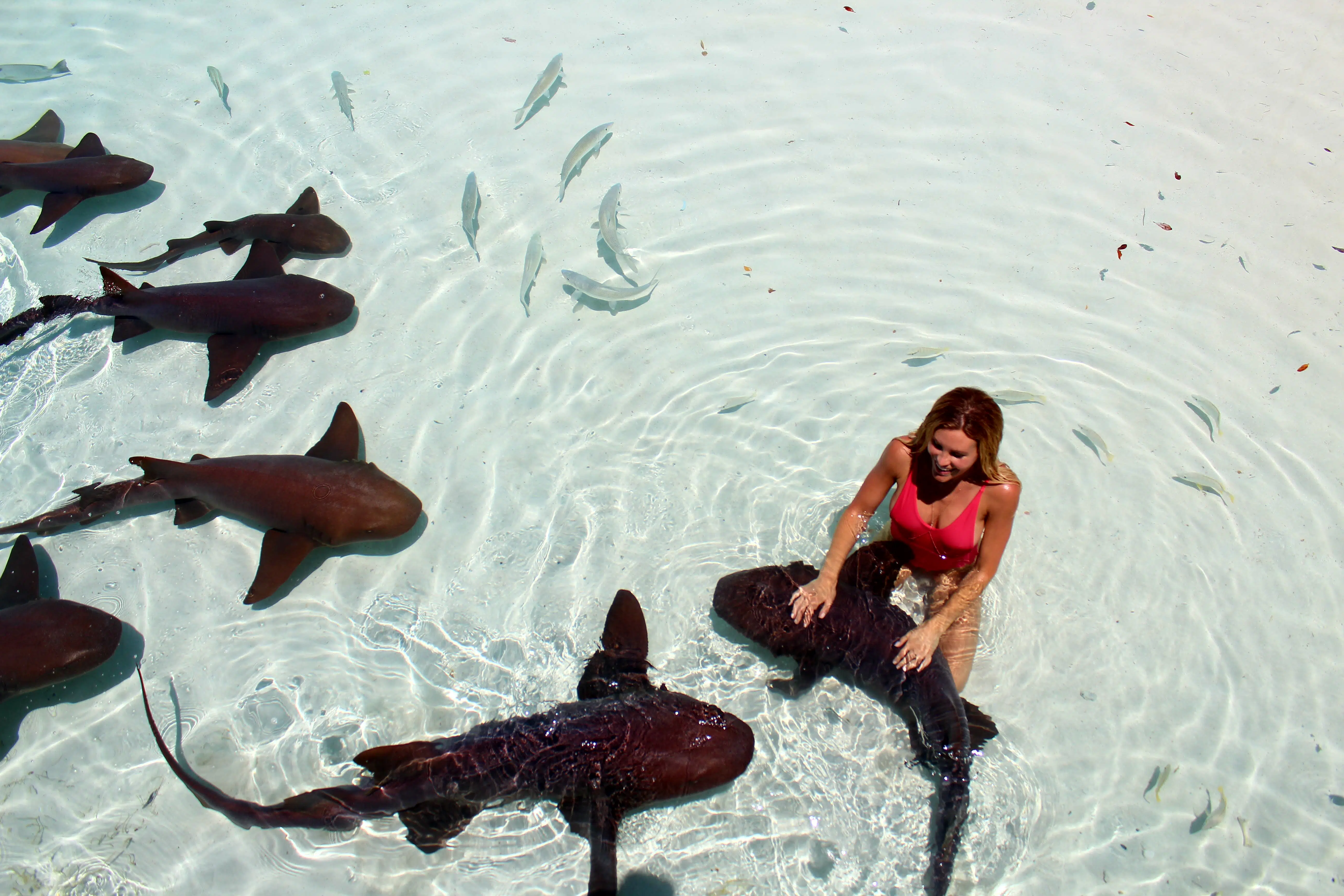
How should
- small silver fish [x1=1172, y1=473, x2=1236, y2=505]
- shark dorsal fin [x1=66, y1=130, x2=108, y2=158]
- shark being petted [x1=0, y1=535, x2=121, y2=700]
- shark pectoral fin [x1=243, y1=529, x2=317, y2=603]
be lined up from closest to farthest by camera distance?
shark being petted [x1=0, y1=535, x2=121, y2=700]
shark pectoral fin [x1=243, y1=529, x2=317, y2=603]
small silver fish [x1=1172, y1=473, x2=1236, y2=505]
shark dorsal fin [x1=66, y1=130, x2=108, y2=158]

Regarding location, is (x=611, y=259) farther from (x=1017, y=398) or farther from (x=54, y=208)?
(x=54, y=208)

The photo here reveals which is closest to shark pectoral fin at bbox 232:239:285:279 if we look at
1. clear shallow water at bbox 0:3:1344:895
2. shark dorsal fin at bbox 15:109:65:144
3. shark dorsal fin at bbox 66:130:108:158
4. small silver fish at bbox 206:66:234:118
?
clear shallow water at bbox 0:3:1344:895

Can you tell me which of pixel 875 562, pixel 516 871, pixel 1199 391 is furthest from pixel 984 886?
pixel 1199 391

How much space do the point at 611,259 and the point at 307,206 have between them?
2.78 meters

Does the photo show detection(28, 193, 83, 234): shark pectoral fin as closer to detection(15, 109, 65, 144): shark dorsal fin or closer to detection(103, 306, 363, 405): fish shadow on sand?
detection(15, 109, 65, 144): shark dorsal fin

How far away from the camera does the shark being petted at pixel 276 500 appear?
480 centimetres

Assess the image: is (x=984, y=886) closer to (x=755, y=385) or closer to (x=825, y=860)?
(x=825, y=860)

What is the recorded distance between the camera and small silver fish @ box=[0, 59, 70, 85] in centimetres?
757

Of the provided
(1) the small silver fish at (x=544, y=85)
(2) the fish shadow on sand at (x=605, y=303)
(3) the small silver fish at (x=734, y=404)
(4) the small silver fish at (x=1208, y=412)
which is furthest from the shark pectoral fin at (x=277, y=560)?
(4) the small silver fish at (x=1208, y=412)

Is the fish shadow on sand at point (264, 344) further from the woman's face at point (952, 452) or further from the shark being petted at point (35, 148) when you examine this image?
the woman's face at point (952, 452)

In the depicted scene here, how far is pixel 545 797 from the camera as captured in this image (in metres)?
4.08

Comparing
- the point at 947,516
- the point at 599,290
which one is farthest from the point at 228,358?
the point at 947,516

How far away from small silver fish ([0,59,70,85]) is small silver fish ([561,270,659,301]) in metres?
6.36

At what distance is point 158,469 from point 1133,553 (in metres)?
6.85
